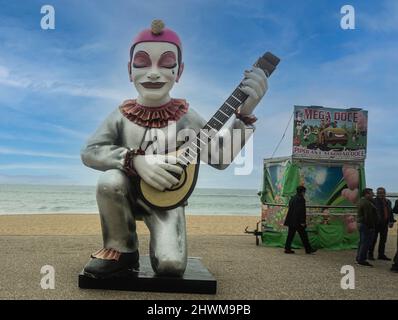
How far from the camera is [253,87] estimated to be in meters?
4.75

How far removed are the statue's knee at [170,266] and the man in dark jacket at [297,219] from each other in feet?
13.2

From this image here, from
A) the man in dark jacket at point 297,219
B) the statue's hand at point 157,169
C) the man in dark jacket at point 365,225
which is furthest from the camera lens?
the man in dark jacket at point 297,219

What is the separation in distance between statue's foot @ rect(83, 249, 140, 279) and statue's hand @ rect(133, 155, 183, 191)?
2.55 feet

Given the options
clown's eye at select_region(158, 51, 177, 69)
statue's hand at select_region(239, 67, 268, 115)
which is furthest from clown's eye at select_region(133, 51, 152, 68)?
statue's hand at select_region(239, 67, 268, 115)

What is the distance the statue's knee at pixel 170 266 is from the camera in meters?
4.65

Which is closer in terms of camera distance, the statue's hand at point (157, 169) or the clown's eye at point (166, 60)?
the statue's hand at point (157, 169)

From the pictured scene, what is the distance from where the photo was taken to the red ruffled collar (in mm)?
4918

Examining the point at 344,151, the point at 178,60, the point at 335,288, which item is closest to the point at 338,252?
the point at 344,151

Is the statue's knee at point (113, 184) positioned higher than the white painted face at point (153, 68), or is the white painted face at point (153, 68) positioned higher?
the white painted face at point (153, 68)

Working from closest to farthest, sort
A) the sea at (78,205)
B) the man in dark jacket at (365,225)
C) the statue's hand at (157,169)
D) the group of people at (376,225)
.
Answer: the statue's hand at (157,169) < the man in dark jacket at (365,225) < the group of people at (376,225) < the sea at (78,205)

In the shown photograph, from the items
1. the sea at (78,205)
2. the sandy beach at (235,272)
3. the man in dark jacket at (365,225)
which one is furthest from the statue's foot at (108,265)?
the sea at (78,205)

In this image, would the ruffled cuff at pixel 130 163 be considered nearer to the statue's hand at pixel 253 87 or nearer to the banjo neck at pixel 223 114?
the banjo neck at pixel 223 114
